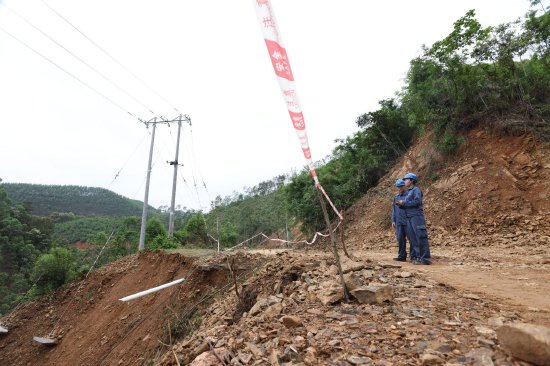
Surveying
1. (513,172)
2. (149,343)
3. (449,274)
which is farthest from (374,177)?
(149,343)

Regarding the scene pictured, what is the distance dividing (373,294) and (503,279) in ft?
7.36

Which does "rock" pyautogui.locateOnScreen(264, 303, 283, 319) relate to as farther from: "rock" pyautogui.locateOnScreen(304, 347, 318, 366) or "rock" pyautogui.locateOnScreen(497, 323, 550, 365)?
"rock" pyautogui.locateOnScreen(497, 323, 550, 365)

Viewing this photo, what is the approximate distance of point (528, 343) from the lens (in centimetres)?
165

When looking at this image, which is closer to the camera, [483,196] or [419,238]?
[419,238]

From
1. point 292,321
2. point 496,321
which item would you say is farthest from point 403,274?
→ point 292,321

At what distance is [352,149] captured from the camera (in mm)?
15336

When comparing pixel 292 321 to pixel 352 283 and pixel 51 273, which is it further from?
pixel 51 273

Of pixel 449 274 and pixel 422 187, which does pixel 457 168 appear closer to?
pixel 422 187

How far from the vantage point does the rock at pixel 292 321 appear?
2.76 m

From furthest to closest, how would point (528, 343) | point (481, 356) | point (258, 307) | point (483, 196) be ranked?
point (483, 196), point (258, 307), point (481, 356), point (528, 343)

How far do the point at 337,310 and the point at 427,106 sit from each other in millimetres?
11092

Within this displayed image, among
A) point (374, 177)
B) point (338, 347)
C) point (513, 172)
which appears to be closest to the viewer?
point (338, 347)

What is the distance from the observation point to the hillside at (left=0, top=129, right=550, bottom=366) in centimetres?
234

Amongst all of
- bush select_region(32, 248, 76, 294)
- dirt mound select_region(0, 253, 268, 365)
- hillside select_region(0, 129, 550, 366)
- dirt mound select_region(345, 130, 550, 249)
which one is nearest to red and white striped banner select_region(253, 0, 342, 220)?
hillside select_region(0, 129, 550, 366)
